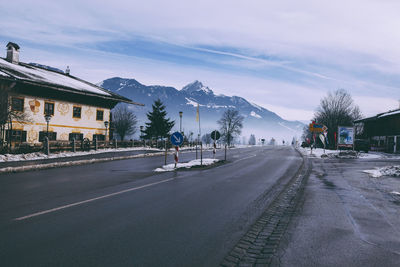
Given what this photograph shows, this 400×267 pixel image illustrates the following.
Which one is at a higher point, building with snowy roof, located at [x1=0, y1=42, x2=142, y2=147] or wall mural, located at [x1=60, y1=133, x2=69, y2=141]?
building with snowy roof, located at [x1=0, y1=42, x2=142, y2=147]

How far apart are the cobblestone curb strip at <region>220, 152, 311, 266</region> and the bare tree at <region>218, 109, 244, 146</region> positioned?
86.4 m

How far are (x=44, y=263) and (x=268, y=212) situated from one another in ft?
14.8

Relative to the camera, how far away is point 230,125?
9656 cm

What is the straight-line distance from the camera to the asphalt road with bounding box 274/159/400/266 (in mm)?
4129

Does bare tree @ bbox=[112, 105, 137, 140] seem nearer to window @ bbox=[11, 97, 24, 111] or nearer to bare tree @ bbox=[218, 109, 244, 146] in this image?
bare tree @ bbox=[218, 109, 244, 146]

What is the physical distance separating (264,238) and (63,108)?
35700 mm

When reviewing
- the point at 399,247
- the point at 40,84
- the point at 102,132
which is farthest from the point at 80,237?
the point at 102,132

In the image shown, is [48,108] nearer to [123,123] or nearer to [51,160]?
[51,160]

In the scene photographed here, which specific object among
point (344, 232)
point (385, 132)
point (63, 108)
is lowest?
A: point (344, 232)

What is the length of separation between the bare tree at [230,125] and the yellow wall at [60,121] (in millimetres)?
56261

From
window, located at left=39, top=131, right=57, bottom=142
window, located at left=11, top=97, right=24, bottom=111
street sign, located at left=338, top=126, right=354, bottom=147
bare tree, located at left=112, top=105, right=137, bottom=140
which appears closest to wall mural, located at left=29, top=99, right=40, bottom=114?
window, located at left=11, top=97, right=24, bottom=111

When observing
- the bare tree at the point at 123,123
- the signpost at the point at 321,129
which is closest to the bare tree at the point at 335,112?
the signpost at the point at 321,129

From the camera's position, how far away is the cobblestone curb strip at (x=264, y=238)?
4.03 meters

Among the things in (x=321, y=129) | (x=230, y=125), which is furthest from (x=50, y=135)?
(x=230, y=125)
